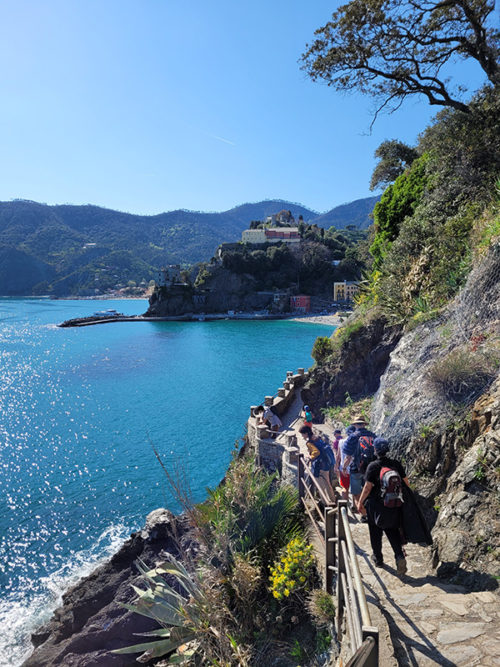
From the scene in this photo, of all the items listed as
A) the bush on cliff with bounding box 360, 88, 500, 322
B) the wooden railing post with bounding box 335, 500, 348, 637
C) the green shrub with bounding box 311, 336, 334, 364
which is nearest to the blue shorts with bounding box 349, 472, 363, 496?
the wooden railing post with bounding box 335, 500, 348, 637

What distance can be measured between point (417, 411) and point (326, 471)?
6.29ft

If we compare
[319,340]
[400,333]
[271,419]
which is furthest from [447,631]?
[319,340]

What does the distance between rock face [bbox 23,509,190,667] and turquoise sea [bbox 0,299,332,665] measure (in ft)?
4.95

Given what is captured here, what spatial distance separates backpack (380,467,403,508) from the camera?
4430 millimetres

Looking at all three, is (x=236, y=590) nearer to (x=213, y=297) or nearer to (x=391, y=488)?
(x=391, y=488)

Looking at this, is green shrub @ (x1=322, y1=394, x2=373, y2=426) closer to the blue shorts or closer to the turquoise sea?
the blue shorts

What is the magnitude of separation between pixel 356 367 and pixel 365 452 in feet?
29.7

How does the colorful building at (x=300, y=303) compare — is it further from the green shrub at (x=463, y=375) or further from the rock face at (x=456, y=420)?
the green shrub at (x=463, y=375)

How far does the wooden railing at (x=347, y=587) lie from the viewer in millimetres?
2344

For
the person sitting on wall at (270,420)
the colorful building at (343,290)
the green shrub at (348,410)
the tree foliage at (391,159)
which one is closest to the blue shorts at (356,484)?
the person sitting on wall at (270,420)

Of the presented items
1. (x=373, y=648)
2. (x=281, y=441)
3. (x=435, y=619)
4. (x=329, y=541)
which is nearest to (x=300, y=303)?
(x=281, y=441)

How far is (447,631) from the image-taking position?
3.39 metres

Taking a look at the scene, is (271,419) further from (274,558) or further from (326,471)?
(274,558)

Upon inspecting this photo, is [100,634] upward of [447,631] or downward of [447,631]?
downward
